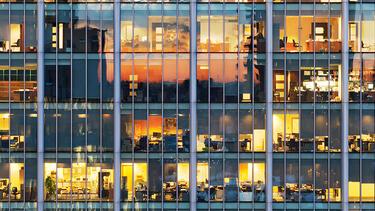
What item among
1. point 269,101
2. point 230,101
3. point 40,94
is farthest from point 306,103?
point 40,94

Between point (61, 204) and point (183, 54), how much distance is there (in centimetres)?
1271

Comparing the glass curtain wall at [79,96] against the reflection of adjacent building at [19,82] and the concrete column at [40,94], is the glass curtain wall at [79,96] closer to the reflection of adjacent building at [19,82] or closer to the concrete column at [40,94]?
the concrete column at [40,94]

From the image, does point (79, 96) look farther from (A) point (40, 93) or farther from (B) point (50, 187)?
Answer: (B) point (50, 187)

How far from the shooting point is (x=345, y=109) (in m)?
34.0

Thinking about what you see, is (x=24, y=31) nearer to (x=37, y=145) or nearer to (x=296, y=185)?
(x=37, y=145)

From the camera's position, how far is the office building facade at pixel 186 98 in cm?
3416

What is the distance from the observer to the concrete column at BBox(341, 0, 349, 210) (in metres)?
34.0

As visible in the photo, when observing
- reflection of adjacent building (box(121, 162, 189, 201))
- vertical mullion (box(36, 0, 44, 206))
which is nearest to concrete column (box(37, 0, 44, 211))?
vertical mullion (box(36, 0, 44, 206))

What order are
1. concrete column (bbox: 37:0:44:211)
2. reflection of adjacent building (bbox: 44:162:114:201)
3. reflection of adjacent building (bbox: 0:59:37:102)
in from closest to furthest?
concrete column (bbox: 37:0:44:211), reflection of adjacent building (bbox: 0:59:37:102), reflection of adjacent building (bbox: 44:162:114:201)

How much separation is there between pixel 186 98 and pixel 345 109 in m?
10.4

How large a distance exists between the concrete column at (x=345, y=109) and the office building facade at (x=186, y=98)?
0.14 metres

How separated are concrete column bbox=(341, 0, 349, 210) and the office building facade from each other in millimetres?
140

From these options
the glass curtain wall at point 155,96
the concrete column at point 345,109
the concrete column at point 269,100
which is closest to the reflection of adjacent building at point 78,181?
the glass curtain wall at point 155,96

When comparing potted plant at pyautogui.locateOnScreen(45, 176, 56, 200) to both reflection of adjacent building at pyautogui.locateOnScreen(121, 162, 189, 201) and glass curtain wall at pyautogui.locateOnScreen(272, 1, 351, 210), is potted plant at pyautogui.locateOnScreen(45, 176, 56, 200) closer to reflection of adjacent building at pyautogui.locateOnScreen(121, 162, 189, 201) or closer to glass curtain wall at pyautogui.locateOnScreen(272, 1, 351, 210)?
reflection of adjacent building at pyautogui.locateOnScreen(121, 162, 189, 201)
